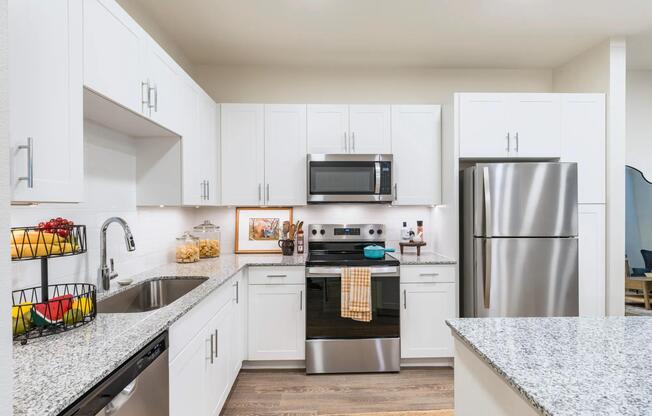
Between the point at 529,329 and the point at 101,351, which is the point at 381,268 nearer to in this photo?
the point at 529,329

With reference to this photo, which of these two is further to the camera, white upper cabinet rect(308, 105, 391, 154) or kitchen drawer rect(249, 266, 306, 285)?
white upper cabinet rect(308, 105, 391, 154)

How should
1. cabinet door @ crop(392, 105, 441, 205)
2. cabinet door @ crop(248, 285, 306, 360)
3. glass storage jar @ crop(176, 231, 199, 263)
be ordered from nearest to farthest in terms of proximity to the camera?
glass storage jar @ crop(176, 231, 199, 263) → cabinet door @ crop(248, 285, 306, 360) → cabinet door @ crop(392, 105, 441, 205)

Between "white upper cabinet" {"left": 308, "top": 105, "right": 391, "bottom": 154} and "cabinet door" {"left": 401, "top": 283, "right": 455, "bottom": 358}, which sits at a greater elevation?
"white upper cabinet" {"left": 308, "top": 105, "right": 391, "bottom": 154}

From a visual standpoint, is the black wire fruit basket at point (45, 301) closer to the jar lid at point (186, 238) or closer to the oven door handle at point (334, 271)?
the jar lid at point (186, 238)

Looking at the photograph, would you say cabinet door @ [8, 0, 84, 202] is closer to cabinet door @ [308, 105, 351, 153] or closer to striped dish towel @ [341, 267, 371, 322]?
striped dish towel @ [341, 267, 371, 322]

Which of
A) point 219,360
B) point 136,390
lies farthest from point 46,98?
point 219,360

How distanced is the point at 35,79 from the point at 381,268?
7.81 feet

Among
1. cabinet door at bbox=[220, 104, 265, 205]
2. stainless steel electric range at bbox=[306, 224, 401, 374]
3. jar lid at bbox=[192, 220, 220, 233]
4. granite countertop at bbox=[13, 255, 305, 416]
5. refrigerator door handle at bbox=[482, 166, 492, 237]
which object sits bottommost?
stainless steel electric range at bbox=[306, 224, 401, 374]

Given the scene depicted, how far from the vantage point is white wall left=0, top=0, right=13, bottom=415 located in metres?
0.56

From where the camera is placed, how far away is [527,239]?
2.69 metres

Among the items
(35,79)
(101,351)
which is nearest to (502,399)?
(101,351)

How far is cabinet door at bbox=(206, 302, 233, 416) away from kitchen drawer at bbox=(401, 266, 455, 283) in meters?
1.41

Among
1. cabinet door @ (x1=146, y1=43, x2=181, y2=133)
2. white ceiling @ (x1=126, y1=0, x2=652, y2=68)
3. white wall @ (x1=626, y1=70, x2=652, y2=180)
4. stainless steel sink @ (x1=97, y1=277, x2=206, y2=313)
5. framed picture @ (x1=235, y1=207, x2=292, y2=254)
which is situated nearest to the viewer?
cabinet door @ (x1=146, y1=43, x2=181, y2=133)

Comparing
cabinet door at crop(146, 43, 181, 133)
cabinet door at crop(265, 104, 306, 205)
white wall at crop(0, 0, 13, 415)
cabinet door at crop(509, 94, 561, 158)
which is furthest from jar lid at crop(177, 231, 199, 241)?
cabinet door at crop(509, 94, 561, 158)
